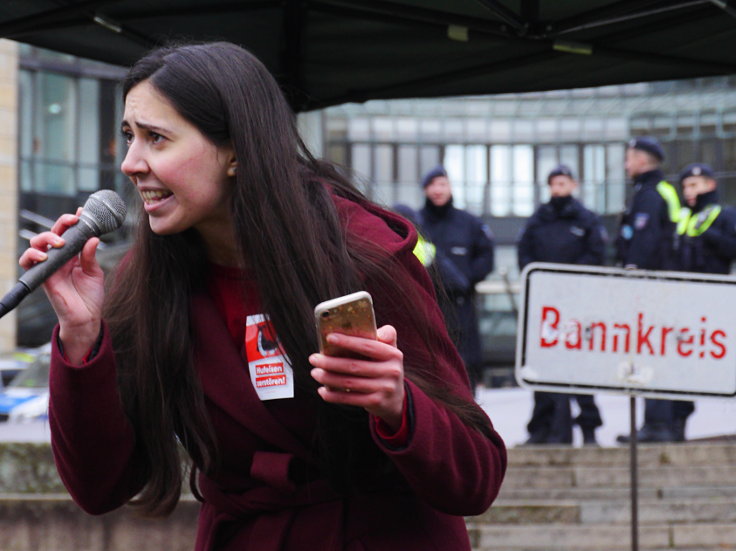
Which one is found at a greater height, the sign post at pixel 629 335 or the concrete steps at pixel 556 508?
the sign post at pixel 629 335

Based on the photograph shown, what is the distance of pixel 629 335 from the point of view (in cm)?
571

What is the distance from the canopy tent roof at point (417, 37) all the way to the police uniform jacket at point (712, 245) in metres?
3.50

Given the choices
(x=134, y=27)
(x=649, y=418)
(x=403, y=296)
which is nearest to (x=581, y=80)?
(x=134, y=27)

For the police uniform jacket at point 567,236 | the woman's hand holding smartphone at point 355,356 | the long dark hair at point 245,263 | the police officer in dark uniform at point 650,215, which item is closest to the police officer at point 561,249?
the police uniform jacket at point 567,236

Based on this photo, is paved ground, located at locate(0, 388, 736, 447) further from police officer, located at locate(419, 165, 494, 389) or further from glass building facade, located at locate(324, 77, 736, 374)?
glass building facade, located at locate(324, 77, 736, 374)

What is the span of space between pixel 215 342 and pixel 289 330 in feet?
0.76

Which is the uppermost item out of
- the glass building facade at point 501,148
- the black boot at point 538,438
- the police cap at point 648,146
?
the glass building facade at point 501,148

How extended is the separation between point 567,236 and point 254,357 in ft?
22.3

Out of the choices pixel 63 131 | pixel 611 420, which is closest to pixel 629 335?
pixel 611 420

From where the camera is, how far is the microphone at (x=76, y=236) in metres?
2.30

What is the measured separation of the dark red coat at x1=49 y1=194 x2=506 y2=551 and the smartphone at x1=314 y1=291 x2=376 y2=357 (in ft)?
1.17

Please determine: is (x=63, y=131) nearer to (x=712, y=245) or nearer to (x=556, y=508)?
(x=712, y=245)

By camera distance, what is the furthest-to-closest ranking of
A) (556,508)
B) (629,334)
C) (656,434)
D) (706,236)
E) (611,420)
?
(611,420) < (656,434) < (706,236) < (556,508) < (629,334)

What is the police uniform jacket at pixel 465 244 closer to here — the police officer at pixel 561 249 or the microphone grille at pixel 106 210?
the police officer at pixel 561 249
